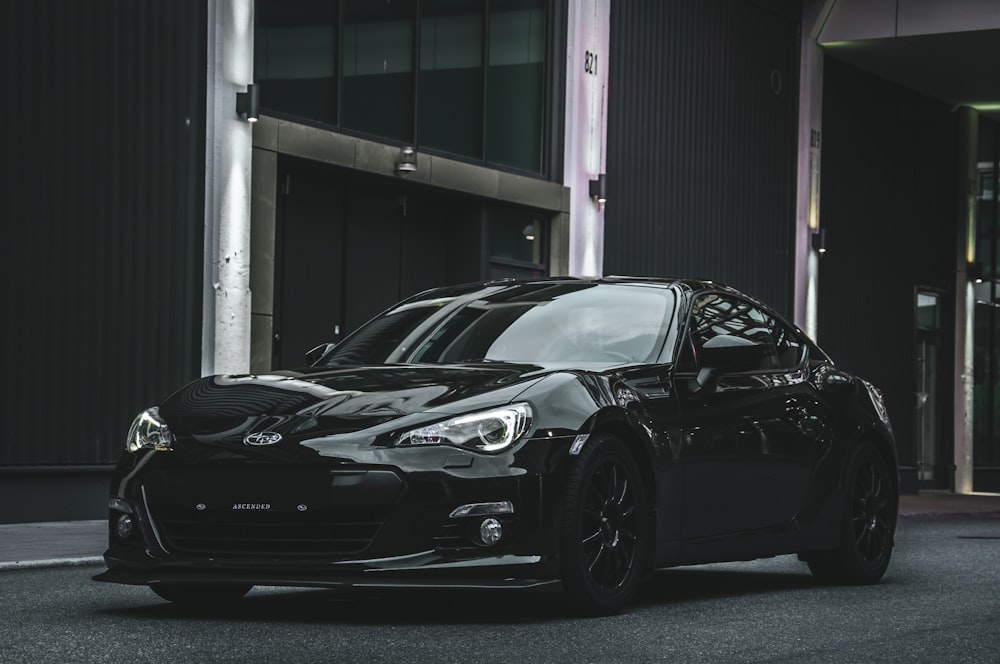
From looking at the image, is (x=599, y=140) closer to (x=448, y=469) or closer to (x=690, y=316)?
(x=690, y=316)

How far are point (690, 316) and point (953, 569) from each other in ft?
10.7

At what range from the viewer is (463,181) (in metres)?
18.1

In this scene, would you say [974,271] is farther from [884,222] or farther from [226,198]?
[226,198]

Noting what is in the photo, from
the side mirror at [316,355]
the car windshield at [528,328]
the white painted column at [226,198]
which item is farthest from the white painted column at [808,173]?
the side mirror at [316,355]

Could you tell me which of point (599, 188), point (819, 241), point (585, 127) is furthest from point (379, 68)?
point (819, 241)

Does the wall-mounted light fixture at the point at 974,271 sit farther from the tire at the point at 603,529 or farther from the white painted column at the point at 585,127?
the tire at the point at 603,529

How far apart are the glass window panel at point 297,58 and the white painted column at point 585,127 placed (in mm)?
4409

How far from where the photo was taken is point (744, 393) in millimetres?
7828

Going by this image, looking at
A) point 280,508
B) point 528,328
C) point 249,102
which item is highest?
point 249,102

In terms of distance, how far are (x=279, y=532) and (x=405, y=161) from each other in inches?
434

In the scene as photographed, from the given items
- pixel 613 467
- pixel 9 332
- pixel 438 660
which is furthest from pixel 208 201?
pixel 438 660

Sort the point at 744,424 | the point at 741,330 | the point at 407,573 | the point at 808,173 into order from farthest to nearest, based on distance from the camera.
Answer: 1. the point at 808,173
2. the point at 741,330
3. the point at 744,424
4. the point at 407,573

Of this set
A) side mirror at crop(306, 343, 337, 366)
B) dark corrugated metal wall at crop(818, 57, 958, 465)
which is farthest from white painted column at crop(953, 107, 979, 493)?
side mirror at crop(306, 343, 337, 366)

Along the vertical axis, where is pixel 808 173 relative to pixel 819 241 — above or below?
above
